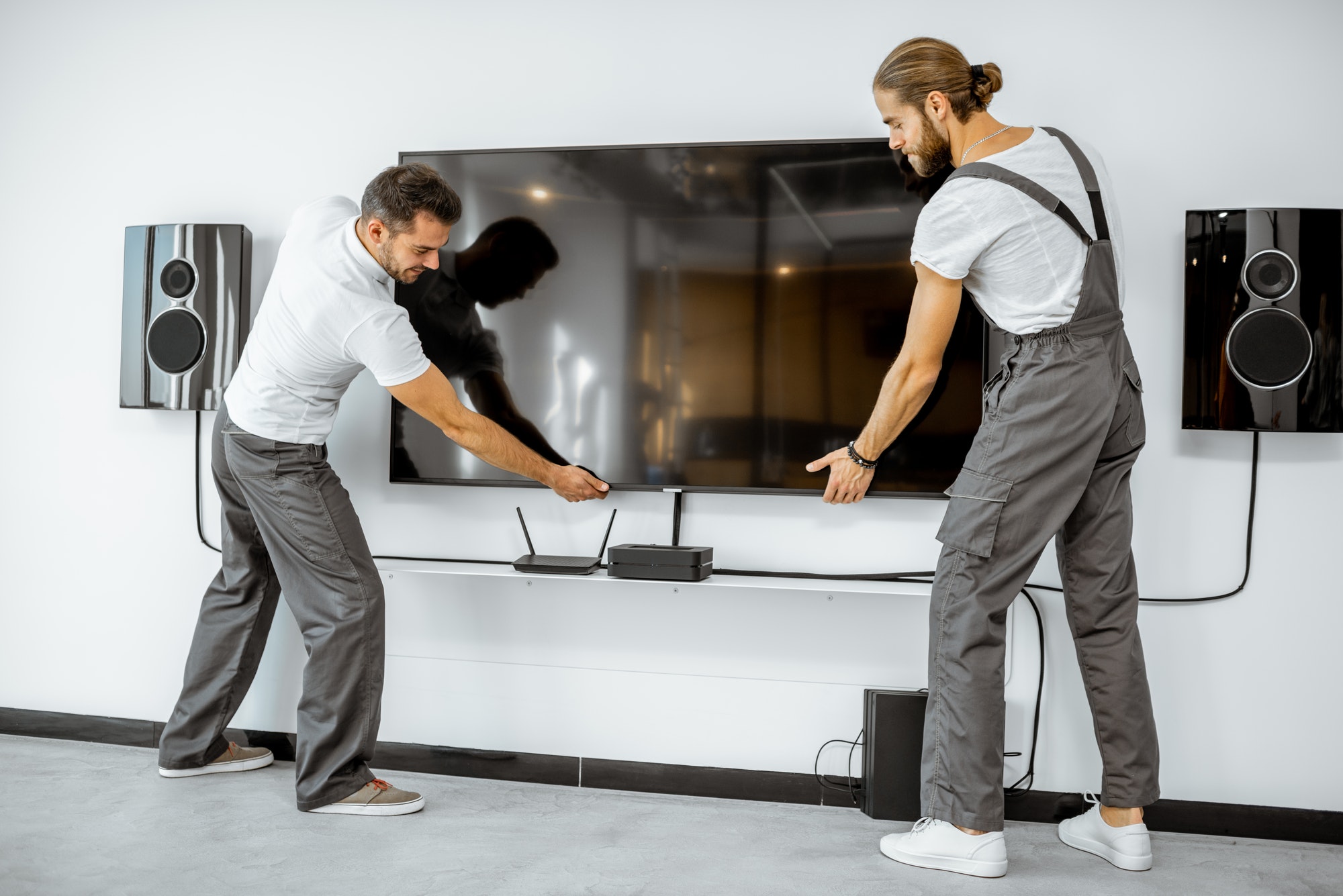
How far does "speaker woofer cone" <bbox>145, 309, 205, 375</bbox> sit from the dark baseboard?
3.37ft

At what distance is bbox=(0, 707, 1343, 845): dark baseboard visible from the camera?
211 centimetres

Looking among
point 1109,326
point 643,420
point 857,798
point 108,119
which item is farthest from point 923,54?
point 108,119

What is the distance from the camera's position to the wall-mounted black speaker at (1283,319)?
196cm

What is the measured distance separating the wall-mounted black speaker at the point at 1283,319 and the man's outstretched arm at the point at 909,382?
660mm

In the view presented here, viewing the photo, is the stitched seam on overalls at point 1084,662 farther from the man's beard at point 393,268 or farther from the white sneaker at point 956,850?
the man's beard at point 393,268

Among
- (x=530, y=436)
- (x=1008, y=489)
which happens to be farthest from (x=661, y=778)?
(x=1008, y=489)

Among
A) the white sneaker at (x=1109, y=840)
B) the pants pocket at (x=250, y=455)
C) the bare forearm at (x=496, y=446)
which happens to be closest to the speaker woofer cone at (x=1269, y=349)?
the white sneaker at (x=1109, y=840)

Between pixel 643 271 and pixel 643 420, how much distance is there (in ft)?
1.21

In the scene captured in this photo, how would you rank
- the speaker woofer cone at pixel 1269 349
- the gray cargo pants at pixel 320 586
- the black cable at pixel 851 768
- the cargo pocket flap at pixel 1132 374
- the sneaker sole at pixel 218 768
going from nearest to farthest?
the cargo pocket flap at pixel 1132 374
the speaker woofer cone at pixel 1269 349
the gray cargo pants at pixel 320 586
the black cable at pixel 851 768
the sneaker sole at pixel 218 768

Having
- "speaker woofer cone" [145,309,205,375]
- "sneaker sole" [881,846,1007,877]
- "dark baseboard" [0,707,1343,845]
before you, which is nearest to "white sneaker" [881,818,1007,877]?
"sneaker sole" [881,846,1007,877]

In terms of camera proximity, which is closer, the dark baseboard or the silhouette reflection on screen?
the dark baseboard

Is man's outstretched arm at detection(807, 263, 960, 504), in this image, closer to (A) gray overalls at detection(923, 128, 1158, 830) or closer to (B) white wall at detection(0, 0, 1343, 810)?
(A) gray overalls at detection(923, 128, 1158, 830)

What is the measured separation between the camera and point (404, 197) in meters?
1.99

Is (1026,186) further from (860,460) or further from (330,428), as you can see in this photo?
(330,428)
